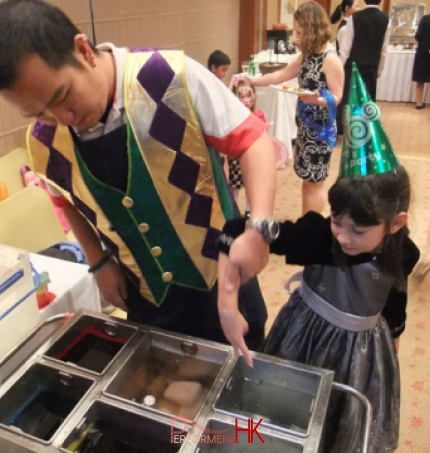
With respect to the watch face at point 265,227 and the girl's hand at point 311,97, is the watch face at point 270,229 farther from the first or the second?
the girl's hand at point 311,97

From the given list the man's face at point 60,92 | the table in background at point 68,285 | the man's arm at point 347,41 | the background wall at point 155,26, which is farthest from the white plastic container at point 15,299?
the man's arm at point 347,41

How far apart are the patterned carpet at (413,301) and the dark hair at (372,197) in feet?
0.34

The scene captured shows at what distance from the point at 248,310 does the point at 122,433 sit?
0.35 metres

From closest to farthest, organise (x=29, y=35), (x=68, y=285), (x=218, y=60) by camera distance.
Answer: (x=29, y=35) → (x=68, y=285) → (x=218, y=60)

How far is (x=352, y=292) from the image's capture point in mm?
966

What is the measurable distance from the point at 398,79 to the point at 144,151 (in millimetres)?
5720

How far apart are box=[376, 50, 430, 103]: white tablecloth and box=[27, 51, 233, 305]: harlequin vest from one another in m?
5.39

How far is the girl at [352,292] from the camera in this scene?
0.84 metres

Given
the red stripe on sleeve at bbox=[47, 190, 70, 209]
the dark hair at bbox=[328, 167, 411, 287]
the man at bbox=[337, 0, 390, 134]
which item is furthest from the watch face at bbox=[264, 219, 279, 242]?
the man at bbox=[337, 0, 390, 134]

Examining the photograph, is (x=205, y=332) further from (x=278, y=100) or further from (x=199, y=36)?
(x=199, y=36)

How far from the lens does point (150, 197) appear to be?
2.64 feet

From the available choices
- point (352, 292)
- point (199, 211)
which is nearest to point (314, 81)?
point (352, 292)

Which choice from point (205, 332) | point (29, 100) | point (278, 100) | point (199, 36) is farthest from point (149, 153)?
point (199, 36)

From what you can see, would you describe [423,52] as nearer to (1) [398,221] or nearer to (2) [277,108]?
(2) [277,108]
